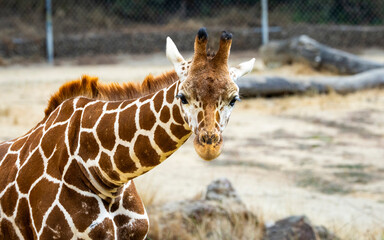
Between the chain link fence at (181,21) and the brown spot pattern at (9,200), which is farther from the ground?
the chain link fence at (181,21)

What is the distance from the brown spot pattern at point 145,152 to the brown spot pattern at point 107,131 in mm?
144

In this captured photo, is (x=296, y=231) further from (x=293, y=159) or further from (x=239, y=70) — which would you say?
(x=293, y=159)

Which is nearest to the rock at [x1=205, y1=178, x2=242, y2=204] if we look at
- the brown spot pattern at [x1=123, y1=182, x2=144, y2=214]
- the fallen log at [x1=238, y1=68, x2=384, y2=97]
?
the brown spot pattern at [x1=123, y1=182, x2=144, y2=214]

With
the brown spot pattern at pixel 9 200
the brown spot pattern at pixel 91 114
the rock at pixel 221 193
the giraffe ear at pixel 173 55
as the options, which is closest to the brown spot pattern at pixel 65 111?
the brown spot pattern at pixel 91 114

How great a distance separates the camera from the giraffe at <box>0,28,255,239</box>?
9.49 ft

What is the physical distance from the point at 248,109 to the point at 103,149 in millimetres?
7309

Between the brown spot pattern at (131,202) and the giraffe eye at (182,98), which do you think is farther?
the brown spot pattern at (131,202)

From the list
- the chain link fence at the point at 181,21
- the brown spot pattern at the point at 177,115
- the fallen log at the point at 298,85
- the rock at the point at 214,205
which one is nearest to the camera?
the brown spot pattern at the point at 177,115

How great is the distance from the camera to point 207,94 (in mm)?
2799

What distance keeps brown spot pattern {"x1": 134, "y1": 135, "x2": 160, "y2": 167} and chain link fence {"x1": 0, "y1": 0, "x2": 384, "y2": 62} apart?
13.7 m

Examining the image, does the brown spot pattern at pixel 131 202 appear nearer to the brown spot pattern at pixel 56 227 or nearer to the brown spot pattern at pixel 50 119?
the brown spot pattern at pixel 56 227

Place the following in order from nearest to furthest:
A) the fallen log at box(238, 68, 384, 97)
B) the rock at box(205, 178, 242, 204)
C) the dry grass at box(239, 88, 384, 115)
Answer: the rock at box(205, 178, 242, 204)
the dry grass at box(239, 88, 384, 115)
the fallen log at box(238, 68, 384, 97)

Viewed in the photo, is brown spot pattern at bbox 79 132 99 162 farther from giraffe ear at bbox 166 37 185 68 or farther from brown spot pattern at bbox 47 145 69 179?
giraffe ear at bbox 166 37 185 68

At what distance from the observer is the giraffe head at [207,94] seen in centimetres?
274
